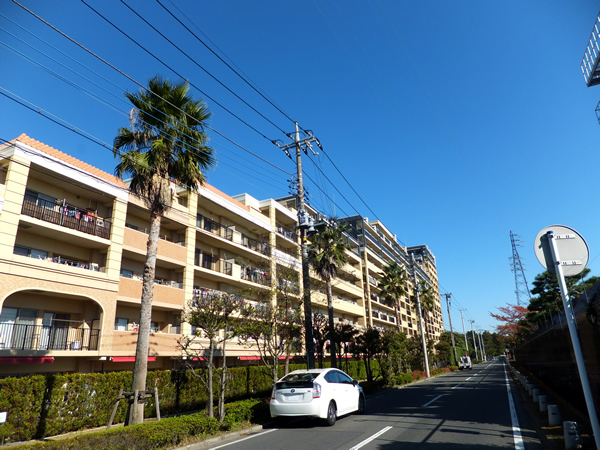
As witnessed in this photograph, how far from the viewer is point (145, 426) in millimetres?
9062

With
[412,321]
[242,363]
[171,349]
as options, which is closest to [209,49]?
[171,349]

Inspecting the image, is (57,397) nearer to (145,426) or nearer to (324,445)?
(145,426)

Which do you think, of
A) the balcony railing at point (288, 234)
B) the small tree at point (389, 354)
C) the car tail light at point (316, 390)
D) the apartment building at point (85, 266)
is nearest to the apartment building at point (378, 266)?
the balcony railing at point (288, 234)

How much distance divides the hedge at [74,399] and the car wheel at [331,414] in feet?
25.1

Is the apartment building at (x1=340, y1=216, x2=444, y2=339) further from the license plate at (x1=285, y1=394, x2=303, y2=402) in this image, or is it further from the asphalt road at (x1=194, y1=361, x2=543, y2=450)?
the license plate at (x1=285, y1=394, x2=303, y2=402)

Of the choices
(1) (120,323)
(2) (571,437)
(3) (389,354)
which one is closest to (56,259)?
(1) (120,323)

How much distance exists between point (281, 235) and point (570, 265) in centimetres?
2924

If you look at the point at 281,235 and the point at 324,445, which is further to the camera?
the point at 281,235

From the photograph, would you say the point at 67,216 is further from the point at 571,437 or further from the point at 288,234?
the point at 288,234

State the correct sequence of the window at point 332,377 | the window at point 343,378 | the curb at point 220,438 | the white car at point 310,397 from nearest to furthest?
1. the curb at point 220,438
2. the white car at point 310,397
3. the window at point 332,377
4. the window at point 343,378

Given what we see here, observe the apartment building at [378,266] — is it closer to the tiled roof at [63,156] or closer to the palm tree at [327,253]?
Result: the palm tree at [327,253]

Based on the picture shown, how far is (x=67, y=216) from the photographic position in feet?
59.5

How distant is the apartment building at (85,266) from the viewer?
1590 cm

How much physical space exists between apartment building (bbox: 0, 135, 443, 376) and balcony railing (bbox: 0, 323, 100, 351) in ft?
0.14
